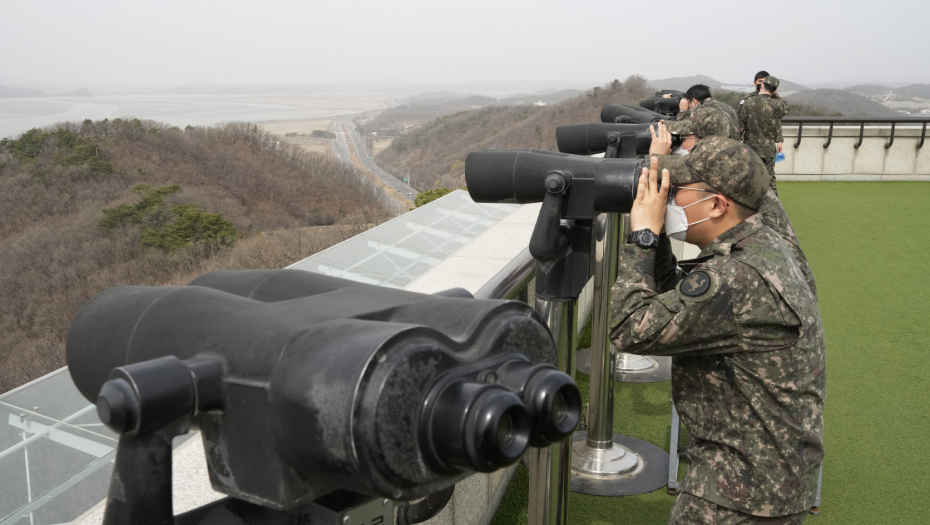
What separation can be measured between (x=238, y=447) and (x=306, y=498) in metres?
0.08

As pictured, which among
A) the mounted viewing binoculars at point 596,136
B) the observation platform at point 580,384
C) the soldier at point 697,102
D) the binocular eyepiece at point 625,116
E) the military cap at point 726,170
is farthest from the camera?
the soldier at point 697,102

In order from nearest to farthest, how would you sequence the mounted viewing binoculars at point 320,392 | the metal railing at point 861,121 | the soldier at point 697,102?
the mounted viewing binoculars at point 320,392, the soldier at point 697,102, the metal railing at point 861,121

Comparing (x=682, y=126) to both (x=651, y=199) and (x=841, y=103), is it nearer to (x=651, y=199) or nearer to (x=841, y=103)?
(x=651, y=199)

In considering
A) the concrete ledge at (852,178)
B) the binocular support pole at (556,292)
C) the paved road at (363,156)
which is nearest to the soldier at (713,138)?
the binocular support pole at (556,292)

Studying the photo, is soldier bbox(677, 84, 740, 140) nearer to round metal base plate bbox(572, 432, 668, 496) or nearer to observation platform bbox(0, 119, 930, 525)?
observation platform bbox(0, 119, 930, 525)

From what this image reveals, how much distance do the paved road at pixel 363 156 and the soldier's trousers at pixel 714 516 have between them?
24861 mm

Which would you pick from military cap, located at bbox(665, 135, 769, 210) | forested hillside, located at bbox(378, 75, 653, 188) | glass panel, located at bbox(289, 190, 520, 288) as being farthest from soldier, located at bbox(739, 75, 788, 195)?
forested hillside, located at bbox(378, 75, 653, 188)

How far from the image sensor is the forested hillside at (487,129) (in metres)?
23.7

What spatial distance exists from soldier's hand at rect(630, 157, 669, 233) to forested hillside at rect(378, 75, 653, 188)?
62.8ft

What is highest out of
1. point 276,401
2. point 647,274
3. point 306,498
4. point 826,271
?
point 276,401

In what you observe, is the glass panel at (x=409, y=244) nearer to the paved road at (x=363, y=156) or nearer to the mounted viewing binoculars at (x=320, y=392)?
the mounted viewing binoculars at (x=320, y=392)

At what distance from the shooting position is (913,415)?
3.90 metres

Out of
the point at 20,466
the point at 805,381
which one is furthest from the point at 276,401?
the point at 805,381

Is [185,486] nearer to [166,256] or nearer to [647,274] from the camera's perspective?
[647,274]
